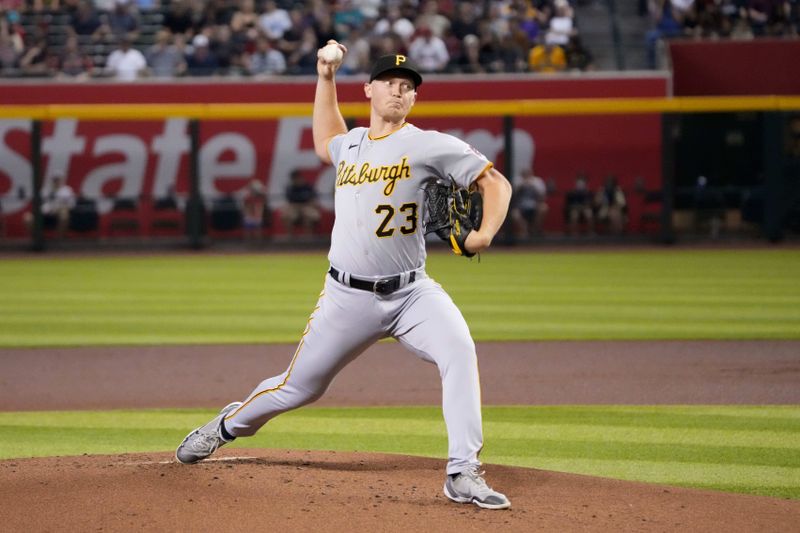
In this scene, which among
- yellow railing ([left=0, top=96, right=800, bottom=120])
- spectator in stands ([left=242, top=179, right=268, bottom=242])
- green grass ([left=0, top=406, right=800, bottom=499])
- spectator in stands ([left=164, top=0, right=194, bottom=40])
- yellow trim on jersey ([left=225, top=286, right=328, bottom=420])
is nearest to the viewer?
yellow trim on jersey ([left=225, top=286, right=328, bottom=420])

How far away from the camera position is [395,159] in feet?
16.3

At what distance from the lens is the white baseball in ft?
17.5

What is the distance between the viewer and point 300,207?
20.9 metres

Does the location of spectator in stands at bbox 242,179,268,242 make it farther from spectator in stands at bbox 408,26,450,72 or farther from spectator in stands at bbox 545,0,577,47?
spectator in stands at bbox 545,0,577,47

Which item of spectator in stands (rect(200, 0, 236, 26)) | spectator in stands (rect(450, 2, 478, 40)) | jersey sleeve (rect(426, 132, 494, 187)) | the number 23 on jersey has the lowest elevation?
the number 23 on jersey

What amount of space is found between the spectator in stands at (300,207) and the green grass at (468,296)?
158cm

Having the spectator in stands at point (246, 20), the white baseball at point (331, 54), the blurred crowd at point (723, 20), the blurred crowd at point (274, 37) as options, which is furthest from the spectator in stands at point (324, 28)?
the white baseball at point (331, 54)

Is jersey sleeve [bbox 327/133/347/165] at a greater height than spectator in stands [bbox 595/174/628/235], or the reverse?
jersey sleeve [bbox 327/133/347/165]

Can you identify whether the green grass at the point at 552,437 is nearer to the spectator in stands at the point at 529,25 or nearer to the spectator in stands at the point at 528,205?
the spectator in stands at the point at 528,205

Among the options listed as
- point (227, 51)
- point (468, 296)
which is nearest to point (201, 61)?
point (227, 51)

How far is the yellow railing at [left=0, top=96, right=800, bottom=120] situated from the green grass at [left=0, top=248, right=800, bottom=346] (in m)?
2.30

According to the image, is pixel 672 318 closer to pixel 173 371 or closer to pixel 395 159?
pixel 173 371

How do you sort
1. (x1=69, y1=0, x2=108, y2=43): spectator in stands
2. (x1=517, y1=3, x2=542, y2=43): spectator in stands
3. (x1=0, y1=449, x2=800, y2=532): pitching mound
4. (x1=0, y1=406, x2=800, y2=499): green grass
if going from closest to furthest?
(x1=0, y1=449, x2=800, y2=532): pitching mound, (x1=0, y1=406, x2=800, y2=499): green grass, (x1=517, y1=3, x2=542, y2=43): spectator in stands, (x1=69, y1=0, x2=108, y2=43): spectator in stands

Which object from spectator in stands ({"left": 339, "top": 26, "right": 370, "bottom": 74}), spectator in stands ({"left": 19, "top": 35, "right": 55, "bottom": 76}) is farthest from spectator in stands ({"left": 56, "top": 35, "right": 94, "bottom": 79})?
spectator in stands ({"left": 339, "top": 26, "right": 370, "bottom": 74})
